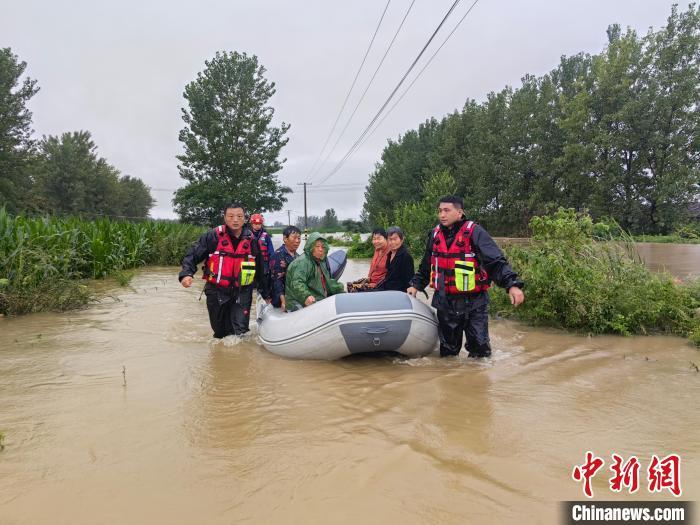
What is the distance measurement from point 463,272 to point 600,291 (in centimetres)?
231

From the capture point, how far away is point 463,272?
12.5 feet

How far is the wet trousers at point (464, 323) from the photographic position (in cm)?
391

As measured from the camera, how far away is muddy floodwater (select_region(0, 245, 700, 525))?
2.03 metres

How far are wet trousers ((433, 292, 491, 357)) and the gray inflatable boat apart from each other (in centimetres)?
11

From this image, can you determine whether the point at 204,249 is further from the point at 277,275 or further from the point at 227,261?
the point at 277,275

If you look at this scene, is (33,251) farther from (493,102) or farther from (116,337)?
(493,102)

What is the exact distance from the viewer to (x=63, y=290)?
21.2ft

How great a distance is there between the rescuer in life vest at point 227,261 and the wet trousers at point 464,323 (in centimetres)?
187

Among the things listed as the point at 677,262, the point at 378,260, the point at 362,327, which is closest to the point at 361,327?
the point at 362,327

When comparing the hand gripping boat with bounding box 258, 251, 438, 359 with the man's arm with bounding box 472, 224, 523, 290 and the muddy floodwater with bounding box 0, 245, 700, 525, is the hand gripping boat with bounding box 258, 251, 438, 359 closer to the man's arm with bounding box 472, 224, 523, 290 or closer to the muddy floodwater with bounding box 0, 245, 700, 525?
the muddy floodwater with bounding box 0, 245, 700, 525

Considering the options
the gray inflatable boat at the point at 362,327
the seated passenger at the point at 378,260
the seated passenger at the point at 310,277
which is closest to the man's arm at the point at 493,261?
the gray inflatable boat at the point at 362,327

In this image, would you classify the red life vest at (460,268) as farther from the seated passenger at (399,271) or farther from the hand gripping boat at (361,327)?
the seated passenger at (399,271)

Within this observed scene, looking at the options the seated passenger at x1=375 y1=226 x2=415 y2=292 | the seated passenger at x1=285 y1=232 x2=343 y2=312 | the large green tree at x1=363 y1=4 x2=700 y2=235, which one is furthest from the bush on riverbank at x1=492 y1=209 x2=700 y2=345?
the large green tree at x1=363 y1=4 x2=700 y2=235

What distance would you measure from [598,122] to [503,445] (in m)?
24.1
